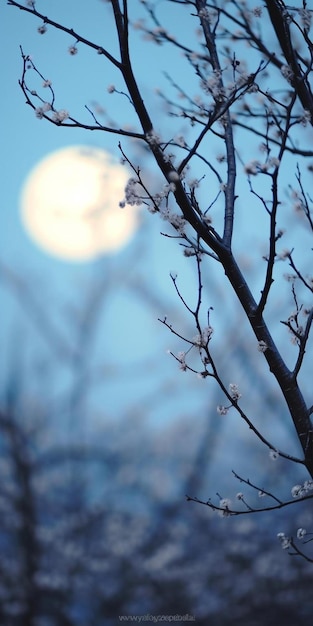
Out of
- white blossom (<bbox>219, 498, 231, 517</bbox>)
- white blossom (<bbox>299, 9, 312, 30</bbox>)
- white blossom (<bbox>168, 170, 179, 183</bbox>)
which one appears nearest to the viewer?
white blossom (<bbox>168, 170, 179, 183</bbox>)

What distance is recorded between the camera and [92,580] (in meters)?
6.70

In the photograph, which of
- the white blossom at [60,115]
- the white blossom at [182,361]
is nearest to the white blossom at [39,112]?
the white blossom at [60,115]

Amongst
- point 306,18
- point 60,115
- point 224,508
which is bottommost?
point 224,508

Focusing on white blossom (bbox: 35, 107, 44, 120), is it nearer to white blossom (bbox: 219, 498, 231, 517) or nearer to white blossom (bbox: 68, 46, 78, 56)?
white blossom (bbox: 68, 46, 78, 56)

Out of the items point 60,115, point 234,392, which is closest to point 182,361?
point 234,392

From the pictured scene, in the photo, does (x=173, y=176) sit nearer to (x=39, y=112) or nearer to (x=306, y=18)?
(x=39, y=112)

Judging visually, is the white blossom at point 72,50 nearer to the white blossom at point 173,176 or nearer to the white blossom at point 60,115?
the white blossom at point 60,115

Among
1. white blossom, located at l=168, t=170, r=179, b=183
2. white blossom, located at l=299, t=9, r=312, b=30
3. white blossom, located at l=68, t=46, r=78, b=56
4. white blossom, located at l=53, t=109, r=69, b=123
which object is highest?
white blossom, located at l=68, t=46, r=78, b=56

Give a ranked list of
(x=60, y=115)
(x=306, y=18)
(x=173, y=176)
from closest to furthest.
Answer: (x=173, y=176)
(x=60, y=115)
(x=306, y=18)

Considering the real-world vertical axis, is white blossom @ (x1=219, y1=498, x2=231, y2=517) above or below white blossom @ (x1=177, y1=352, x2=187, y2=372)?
below

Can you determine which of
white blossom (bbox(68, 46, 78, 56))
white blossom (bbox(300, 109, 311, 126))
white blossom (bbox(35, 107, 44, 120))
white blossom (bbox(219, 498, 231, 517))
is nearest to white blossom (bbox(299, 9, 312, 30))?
white blossom (bbox(300, 109, 311, 126))

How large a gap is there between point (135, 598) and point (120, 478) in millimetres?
1405

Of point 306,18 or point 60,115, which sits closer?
point 60,115

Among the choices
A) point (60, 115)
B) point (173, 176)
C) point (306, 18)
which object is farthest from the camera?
point (306, 18)
